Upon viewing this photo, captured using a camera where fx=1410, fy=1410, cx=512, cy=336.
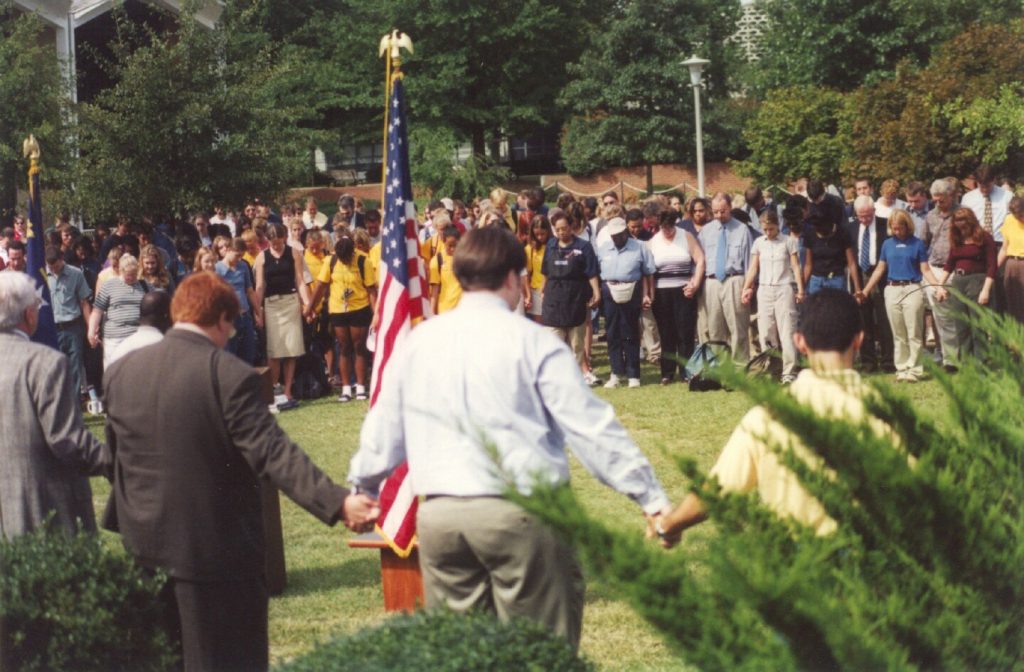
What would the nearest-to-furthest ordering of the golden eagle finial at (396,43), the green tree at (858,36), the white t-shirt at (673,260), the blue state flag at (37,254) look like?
the golden eagle finial at (396,43), the blue state flag at (37,254), the white t-shirt at (673,260), the green tree at (858,36)

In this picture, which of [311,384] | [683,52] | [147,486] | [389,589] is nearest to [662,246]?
[311,384]

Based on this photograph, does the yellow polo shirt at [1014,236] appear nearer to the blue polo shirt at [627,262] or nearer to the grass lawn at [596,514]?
the grass lawn at [596,514]

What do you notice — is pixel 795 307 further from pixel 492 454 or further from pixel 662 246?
pixel 492 454

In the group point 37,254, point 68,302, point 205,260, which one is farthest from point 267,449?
point 68,302

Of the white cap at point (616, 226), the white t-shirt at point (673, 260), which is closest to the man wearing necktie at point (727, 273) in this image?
the white t-shirt at point (673, 260)

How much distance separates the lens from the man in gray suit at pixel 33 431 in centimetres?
610

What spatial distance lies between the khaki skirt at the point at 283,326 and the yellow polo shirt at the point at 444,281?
162 cm

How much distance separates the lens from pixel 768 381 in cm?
260

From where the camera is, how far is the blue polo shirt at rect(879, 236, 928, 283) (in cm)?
1473

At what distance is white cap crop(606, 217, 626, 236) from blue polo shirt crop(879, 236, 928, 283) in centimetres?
284

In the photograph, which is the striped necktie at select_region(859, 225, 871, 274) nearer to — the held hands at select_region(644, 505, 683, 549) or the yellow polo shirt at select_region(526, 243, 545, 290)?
the yellow polo shirt at select_region(526, 243, 545, 290)

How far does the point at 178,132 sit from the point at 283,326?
28.4 ft

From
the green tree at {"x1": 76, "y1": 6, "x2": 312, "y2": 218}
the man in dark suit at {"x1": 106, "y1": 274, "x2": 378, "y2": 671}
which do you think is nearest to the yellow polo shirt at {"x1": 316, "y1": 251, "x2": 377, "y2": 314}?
the green tree at {"x1": 76, "y1": 6, "x2": 312, "y2": 218}

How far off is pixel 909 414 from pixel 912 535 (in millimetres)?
279
